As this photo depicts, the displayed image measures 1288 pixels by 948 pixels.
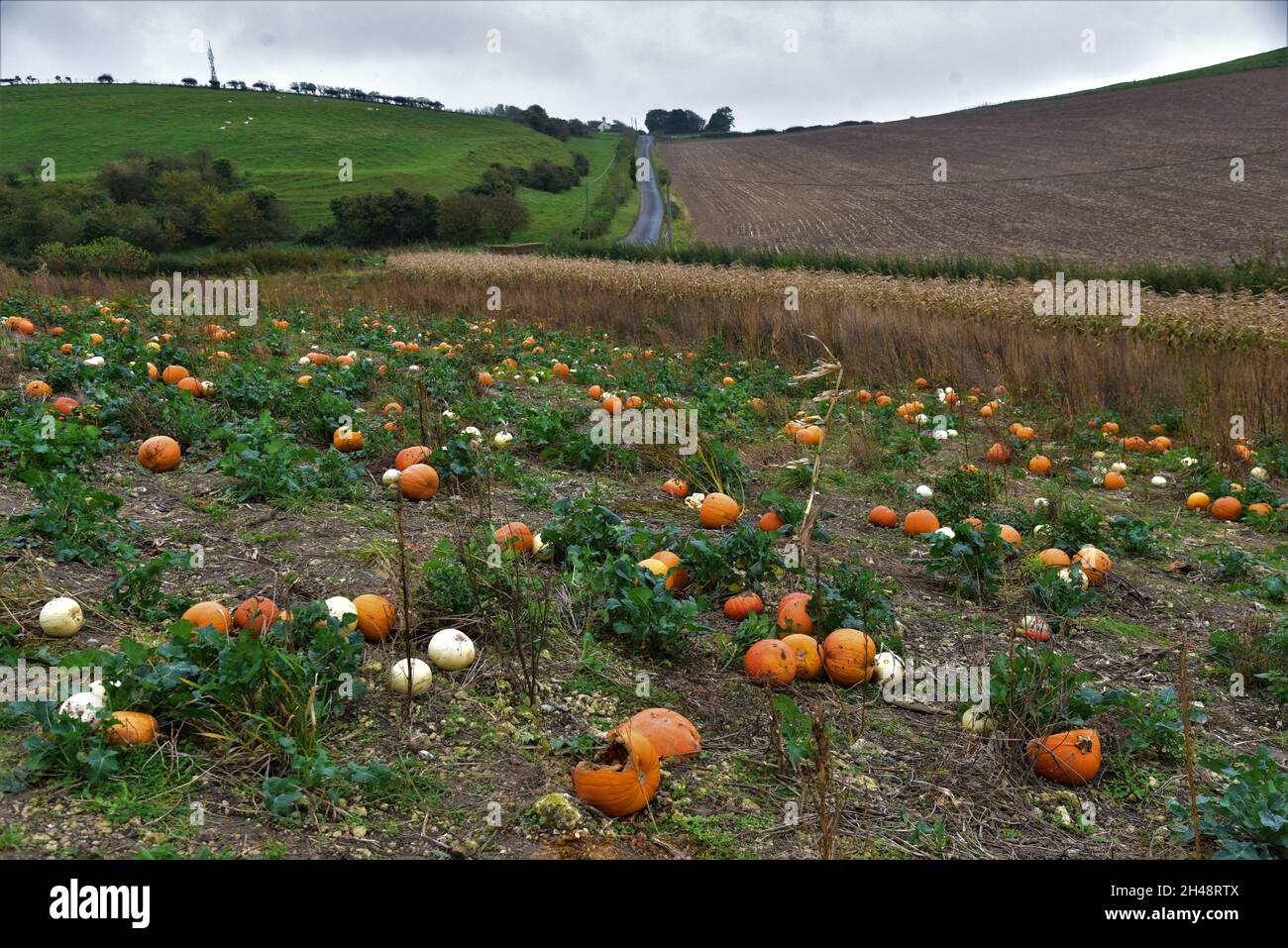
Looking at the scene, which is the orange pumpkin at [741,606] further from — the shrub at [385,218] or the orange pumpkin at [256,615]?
the shrub at [385,218]

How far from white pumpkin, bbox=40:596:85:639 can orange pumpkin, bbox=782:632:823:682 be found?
2.83 m

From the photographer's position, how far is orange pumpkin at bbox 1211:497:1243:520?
6617 mm

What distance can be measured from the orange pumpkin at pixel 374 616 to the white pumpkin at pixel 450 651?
284 mm

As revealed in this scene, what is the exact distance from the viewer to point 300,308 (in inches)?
612

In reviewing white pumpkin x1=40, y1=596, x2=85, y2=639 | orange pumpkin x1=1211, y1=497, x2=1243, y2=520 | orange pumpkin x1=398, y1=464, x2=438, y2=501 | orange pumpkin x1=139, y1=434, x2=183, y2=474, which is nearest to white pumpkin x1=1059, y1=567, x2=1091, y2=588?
orange pumpkin x1=1211, y1=497, x2=1243, y2=520

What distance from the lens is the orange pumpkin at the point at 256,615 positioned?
3297 mm

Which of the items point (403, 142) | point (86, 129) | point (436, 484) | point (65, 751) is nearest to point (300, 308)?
point (436, 484)

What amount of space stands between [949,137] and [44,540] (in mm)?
→ 69812

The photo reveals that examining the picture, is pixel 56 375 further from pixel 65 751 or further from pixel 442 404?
pixel 65 751

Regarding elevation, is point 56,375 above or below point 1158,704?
above

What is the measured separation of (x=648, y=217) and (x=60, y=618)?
57.2 meters

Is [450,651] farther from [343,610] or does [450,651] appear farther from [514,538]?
[514,538]

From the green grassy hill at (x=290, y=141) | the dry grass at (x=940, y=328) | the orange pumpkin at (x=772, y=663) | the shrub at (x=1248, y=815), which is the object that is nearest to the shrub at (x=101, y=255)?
the green grassy hill at (x=290, y=141)

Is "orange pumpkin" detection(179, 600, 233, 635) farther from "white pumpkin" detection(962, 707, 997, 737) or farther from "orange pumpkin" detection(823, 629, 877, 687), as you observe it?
"white pumpkin" detection(962, 707, 997, 737)
